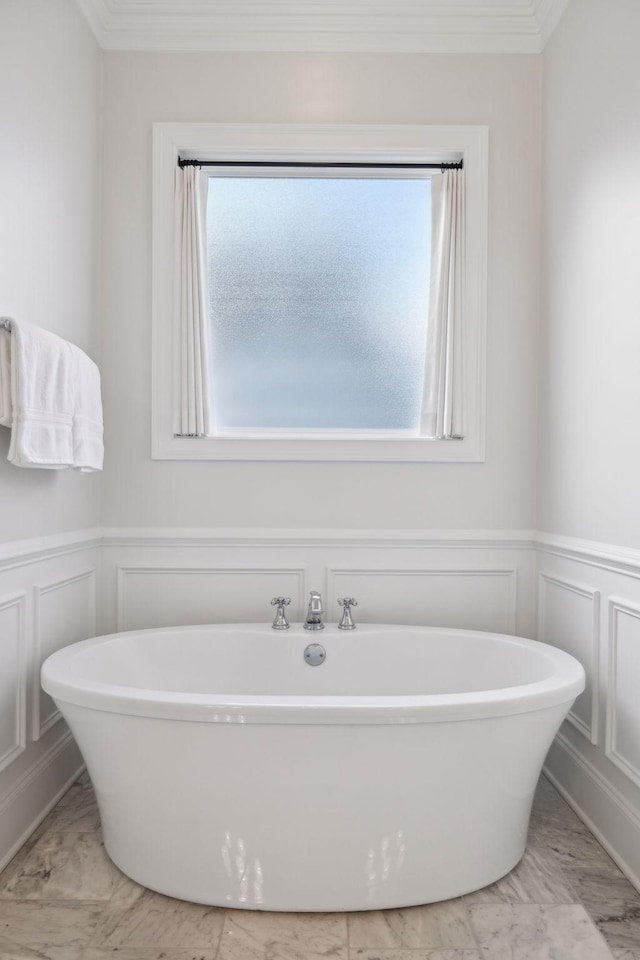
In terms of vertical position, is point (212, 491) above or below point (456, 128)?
below

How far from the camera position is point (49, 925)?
1608mm

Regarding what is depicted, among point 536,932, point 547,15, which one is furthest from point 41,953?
point 547,15

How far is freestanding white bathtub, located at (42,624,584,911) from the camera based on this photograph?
158 cm

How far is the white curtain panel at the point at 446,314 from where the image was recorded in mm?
2582

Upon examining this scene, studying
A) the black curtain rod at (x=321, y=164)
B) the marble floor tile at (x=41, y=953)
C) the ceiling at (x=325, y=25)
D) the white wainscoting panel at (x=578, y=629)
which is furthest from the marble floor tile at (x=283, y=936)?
the ceiling at (x=325, y=25)

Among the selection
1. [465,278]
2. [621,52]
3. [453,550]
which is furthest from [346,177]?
[453,550]

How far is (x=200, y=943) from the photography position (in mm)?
1552

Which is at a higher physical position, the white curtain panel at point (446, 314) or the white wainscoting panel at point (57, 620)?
the white curtain panel at point (446, 314)

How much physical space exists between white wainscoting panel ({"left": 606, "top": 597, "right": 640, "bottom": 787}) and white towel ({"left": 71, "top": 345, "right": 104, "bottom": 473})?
1635 millimetres

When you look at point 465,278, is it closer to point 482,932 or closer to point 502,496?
point 502,496

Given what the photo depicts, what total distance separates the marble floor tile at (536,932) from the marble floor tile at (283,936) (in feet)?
1.07

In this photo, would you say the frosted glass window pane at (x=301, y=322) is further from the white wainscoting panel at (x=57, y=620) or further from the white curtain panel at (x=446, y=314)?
the white wainscoting panel at (x=57, y=620)

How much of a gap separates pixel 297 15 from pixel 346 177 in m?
0.58

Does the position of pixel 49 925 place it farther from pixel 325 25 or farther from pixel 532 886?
pixel 325 25
